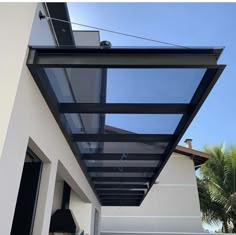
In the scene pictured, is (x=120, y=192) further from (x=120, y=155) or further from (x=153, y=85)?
(x=153, y=85)

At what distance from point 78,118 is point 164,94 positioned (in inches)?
50.5

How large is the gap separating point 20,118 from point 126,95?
1.18 meters

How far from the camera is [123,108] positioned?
3.06m

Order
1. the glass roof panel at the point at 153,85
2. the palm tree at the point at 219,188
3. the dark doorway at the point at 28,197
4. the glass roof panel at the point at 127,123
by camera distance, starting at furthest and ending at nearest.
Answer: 1. the palm tree at the point at 219,188
2. the glass roof panel at the point at 127,123
3. the dark doorway at the point at 28,197
4. the glass roof panel at the point at 153,85

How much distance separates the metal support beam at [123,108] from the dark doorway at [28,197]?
27.5 inches

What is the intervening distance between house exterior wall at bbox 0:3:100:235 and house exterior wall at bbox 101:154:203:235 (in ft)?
27.7

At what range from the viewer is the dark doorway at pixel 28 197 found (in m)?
2.68

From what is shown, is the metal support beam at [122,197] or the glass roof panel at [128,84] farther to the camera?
the metal support beam at [122,197]

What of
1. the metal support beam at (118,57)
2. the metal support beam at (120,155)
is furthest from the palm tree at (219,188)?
the metal support beam at (118,57)

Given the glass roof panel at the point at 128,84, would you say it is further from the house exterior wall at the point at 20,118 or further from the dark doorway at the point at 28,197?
the dark doorway at the point at 28,197

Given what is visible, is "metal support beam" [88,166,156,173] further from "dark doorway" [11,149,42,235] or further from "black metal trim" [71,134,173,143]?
"dark doorway" [11,149,42,235]

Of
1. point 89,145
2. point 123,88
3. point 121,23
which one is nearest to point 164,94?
point 123,88

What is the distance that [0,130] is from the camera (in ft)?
6.39

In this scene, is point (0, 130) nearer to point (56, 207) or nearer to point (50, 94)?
point (50, 94)
